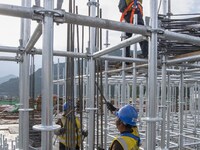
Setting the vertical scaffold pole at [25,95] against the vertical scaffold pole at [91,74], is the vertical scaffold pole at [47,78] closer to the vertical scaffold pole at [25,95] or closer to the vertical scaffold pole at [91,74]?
the vertical scaffold pole at [25,95]

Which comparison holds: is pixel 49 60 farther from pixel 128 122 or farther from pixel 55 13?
pixel 128 122

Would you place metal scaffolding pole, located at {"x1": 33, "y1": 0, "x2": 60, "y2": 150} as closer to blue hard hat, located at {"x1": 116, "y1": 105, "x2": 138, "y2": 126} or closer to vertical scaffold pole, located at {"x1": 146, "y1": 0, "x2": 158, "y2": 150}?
vertical scaffold pole, located at {"x1": 146, "y1": 0, "x2": 158, "y2": 150}

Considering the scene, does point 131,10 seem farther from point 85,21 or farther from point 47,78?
point 47,78

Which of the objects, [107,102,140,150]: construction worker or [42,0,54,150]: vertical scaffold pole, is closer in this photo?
[42,0,54,150]: vertical scaffold pole

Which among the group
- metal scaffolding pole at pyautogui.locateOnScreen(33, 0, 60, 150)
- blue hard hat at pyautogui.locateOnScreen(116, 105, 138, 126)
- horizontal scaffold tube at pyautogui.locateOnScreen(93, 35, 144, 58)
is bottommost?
blue hard hat at pyautogui.locateOnScreen(116, 105, 138, 126)

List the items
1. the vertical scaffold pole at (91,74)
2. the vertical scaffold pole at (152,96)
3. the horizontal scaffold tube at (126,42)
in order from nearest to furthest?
the vertical scaffold pole at (152,96)
the horizontal scaffold tube at (126,42)
the vertical scaffold pole at (91,74)

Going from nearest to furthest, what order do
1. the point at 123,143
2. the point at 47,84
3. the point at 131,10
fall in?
the point at 47,84, the point at 123,143, the point at 131,10

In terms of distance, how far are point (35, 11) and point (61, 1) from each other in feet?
0.71

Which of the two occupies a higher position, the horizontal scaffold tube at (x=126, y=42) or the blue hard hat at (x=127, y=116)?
the horizontal scaffold tube at (x=126, y=42)

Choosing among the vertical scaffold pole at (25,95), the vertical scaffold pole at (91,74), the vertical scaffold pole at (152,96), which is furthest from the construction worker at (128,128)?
the vertical scaffold pole at (25,95)

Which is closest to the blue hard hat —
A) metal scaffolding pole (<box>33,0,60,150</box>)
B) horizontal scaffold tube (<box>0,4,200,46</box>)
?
horizontal scaffold tube (<box>0,4,200,46</box>)

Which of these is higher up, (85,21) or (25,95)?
(85,21)

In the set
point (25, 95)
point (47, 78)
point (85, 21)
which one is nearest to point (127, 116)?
point (25, 95)

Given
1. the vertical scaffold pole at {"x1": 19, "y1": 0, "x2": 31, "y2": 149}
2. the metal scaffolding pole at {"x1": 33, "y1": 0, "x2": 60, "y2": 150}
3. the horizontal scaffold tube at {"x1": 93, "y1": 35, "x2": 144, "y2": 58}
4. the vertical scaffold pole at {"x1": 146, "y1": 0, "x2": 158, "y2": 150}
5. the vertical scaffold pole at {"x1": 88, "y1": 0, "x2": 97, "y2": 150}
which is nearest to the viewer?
the metal scaffolding pole at {"x1": 33, "y1": 0, "x2": 60, "y2": 150}
